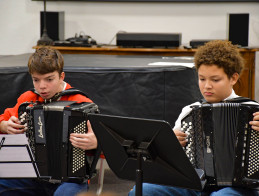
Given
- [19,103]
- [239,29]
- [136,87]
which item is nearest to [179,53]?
[239,29]

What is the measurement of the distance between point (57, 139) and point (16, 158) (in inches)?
8.7

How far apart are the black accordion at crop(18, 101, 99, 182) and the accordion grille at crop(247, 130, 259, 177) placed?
0.70 metres

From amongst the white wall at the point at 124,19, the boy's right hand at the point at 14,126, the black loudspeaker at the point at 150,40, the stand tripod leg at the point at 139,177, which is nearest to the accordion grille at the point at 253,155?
the stand tripod leg at the point at 139,177

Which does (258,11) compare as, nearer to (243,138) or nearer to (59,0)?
(59,0)

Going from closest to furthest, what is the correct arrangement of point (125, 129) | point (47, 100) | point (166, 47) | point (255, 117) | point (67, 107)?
point (125, 129), point (255, 117), point (67, 107), point (47, 100), point (166, 47)

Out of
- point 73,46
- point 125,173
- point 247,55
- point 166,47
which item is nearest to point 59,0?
point 73,46

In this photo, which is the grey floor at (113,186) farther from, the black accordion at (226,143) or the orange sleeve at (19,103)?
the black accordion at (226,143)

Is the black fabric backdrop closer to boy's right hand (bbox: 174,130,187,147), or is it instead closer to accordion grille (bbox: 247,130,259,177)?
boy's right hand (bbox: 174,130,187,147)

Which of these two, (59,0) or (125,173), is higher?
(59,0)

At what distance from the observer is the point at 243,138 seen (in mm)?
1940

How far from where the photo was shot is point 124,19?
5590mm

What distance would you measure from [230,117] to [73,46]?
318 centimetres

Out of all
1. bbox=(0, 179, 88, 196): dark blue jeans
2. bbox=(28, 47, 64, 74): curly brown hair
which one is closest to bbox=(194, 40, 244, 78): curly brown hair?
bbox=(28, 47, 64, 74): curly brown hair

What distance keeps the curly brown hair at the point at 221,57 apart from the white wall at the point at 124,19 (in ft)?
11.1
